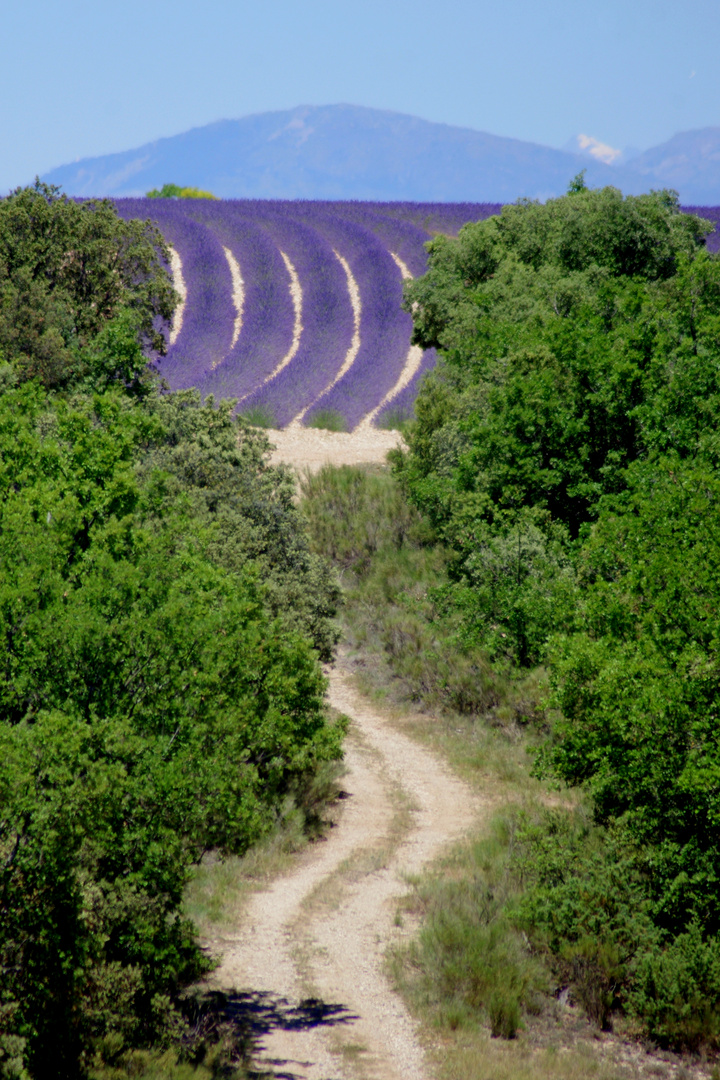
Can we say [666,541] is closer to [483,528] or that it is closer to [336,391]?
[483,528]

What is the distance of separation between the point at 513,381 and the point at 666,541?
1158 cm

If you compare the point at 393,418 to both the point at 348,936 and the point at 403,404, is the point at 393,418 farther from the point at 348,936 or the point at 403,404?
the point at 348,936

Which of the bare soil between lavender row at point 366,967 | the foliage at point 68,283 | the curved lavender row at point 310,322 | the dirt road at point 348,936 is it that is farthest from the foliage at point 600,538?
the foliage at point 68,283

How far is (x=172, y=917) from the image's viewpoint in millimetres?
13383

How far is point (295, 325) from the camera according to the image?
4856cm

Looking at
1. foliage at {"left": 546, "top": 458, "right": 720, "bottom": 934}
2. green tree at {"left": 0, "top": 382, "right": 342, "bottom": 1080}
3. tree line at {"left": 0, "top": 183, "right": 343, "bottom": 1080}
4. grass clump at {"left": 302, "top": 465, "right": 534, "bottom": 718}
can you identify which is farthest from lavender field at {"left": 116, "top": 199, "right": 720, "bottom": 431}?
green tree at {"left": 0, "top": 382, "right": 342, "bottom": 1080}

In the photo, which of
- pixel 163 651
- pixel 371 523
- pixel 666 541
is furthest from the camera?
pixel 371 523

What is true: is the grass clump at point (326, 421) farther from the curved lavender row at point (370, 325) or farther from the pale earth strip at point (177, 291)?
the pale earth strip at point (177, 291)

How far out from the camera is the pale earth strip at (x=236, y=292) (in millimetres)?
46656

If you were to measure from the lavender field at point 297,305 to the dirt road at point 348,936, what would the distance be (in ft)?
78.4

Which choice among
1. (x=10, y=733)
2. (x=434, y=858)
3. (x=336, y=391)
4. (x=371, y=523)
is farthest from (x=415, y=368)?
(x=10, y=733)

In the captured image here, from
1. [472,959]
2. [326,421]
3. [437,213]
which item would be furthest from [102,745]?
[437,213]

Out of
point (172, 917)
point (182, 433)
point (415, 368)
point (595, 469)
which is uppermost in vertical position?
point (415, 368)

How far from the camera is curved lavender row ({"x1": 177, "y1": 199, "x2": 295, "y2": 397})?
42.3 m
